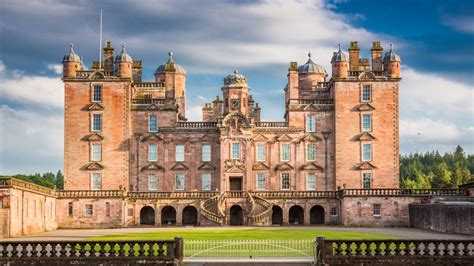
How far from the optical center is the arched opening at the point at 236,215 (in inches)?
2936

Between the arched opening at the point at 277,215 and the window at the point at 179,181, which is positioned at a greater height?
the window at the point at 179,181

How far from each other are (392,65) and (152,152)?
2532 centimetres

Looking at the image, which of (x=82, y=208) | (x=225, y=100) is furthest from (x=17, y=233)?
(x=225, y=100)

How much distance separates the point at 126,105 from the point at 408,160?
113m

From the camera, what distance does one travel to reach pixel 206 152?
79.2m

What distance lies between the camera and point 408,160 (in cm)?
17900

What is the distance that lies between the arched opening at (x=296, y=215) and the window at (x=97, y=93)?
21632 millimetres

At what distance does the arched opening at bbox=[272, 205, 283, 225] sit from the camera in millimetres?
75312

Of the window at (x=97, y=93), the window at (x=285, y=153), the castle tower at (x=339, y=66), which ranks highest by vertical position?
the castle tower at (x=339, y=66)

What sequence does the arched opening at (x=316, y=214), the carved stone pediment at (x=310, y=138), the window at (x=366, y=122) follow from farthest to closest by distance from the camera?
the carved stone pediment at (x=310, y=138) < the window at (x=366, y=122) < the arched opening at (x=316, y=214)

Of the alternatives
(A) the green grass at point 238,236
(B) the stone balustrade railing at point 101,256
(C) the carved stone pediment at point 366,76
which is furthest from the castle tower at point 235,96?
(B) the stone balustrade railing at point 101,256

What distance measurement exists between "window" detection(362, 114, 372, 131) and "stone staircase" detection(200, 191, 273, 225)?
13082mm

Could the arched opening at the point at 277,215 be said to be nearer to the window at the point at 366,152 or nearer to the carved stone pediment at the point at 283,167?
the carved stone pediment at the point at 283,167

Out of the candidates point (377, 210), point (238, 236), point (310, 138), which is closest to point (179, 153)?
point (310, 138)
